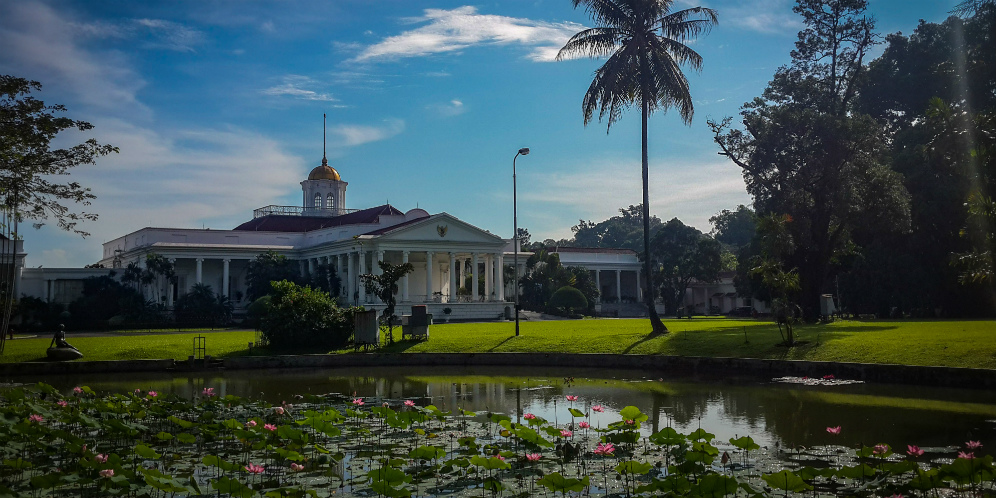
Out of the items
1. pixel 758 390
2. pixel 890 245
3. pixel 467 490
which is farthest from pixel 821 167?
pixel 467 490

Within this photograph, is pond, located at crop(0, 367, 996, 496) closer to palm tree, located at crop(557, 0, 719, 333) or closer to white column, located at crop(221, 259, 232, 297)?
palm tree, located at crop(557, 0, 719, 333)

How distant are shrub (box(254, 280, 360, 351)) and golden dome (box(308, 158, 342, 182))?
48203mm

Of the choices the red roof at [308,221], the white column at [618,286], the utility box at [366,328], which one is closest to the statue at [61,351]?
the utility box at [366,328]

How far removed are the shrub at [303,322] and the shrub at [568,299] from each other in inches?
1158

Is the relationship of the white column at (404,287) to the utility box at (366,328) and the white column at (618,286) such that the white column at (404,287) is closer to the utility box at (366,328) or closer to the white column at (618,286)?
the white column at (618,286)

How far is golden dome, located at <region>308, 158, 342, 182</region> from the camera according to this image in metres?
76.6

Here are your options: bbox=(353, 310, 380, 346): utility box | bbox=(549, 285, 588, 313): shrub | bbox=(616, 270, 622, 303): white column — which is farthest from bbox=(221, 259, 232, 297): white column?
bbox=(616, 270, 622, 303): white column

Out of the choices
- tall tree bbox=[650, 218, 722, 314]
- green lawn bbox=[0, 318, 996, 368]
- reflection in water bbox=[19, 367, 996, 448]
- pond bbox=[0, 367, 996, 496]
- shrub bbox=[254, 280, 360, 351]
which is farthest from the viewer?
tall tree bbox=[650, 218, 722, 314]

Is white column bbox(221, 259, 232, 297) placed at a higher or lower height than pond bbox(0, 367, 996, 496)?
higher

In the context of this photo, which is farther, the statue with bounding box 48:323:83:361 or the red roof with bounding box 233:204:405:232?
the red roof with bounding box 233:204:405:232

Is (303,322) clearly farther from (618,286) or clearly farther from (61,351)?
(618,286)

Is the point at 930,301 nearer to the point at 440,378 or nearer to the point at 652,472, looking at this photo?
the point at 440,378

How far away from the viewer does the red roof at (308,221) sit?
223ft

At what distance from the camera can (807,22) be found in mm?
45469
